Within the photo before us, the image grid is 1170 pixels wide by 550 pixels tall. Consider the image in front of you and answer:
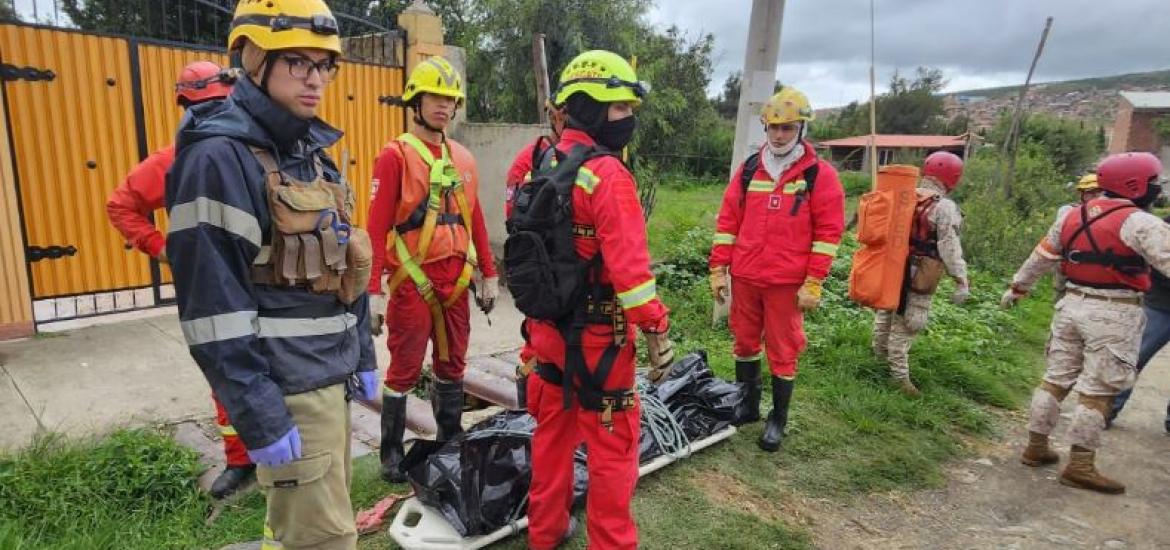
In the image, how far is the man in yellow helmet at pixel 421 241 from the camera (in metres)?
3.39

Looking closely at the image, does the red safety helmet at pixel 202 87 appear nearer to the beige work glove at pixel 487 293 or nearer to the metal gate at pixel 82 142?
the beige work glove at pixel 487 293

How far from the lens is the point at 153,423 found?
3777 millimetres

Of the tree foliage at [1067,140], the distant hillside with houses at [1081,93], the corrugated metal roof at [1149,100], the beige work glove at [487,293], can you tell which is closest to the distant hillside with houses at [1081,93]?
the distant hillside with houses at [1081,93]

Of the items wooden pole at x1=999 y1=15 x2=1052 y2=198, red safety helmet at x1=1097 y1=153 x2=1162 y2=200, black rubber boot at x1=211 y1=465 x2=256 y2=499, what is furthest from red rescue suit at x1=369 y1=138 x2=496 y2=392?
wooden pole at x1=999 y1=15 x2=1052 y2=198

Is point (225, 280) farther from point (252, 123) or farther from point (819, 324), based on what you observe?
point (819, 324)

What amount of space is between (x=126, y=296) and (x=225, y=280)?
16.6 feet

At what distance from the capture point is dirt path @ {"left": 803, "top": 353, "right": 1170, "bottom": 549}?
3.48 m

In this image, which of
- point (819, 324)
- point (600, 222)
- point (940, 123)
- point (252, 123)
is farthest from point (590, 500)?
point (940, 123)

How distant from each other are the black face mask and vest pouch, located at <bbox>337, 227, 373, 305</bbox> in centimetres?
103

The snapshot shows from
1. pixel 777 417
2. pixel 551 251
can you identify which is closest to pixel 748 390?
pixel 777 417

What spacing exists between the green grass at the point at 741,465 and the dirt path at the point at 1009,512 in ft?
0.47

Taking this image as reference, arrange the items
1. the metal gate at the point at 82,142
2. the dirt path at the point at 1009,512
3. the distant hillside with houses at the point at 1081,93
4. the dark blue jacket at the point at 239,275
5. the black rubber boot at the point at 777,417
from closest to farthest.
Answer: the dark blue jacket at the point at 239,275
the dirt path at the point at 1009,512
the black rubber boot at the point at 777,417
the metal gate at the point at 82,142
the distant hillside with houses at the point at 1081,93

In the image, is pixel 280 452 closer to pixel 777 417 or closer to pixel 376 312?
pixel 376 312

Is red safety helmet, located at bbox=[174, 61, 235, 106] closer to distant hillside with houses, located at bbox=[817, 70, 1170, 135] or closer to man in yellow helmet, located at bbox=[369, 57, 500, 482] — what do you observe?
man in yellow helmet, located at bbox=[369, 57, 500, 482]
